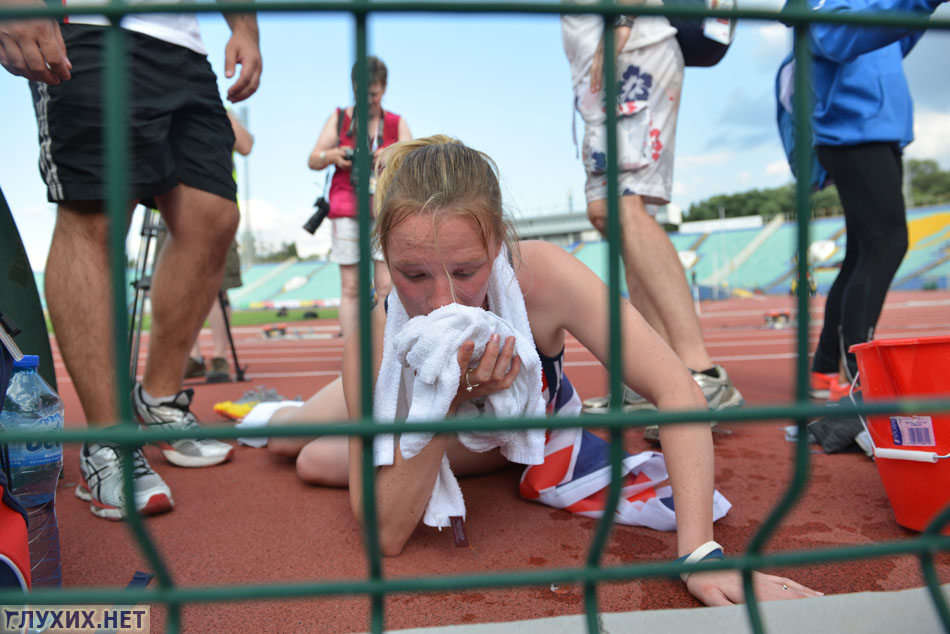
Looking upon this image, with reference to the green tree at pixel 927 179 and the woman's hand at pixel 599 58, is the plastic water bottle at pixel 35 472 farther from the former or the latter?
the green tree at pixel 927 179

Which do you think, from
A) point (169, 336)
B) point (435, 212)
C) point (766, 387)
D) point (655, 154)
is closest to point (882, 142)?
point (655, 154)

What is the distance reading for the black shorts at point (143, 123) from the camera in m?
1.70

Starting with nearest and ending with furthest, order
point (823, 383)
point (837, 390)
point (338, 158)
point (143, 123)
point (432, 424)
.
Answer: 1. point (432, 424)
2. point (143, 123)
3. point (837, 390)
4. point (823, 383)
5. point (338, 158)

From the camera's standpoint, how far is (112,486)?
5.31 feet

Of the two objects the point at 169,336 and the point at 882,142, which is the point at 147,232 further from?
the point at 882,142

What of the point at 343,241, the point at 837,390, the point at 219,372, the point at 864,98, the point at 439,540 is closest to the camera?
the point at 439,540

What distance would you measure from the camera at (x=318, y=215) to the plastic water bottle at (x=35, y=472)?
3120 millimetres

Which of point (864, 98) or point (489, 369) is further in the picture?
point (864, 98)

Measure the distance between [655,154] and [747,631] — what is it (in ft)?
6.11

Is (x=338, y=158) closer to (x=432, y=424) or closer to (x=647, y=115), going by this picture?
(x=647, y=115)

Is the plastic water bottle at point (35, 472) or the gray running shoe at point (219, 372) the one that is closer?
the plastic water bottle at point (35, 472)

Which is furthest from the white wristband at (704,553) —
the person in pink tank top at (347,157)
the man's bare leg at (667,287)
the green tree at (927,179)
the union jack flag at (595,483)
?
the green tree at (927,179)

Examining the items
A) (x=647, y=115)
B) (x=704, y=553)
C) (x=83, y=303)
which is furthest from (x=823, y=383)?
(x=83, y=303)

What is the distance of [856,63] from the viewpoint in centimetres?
226
